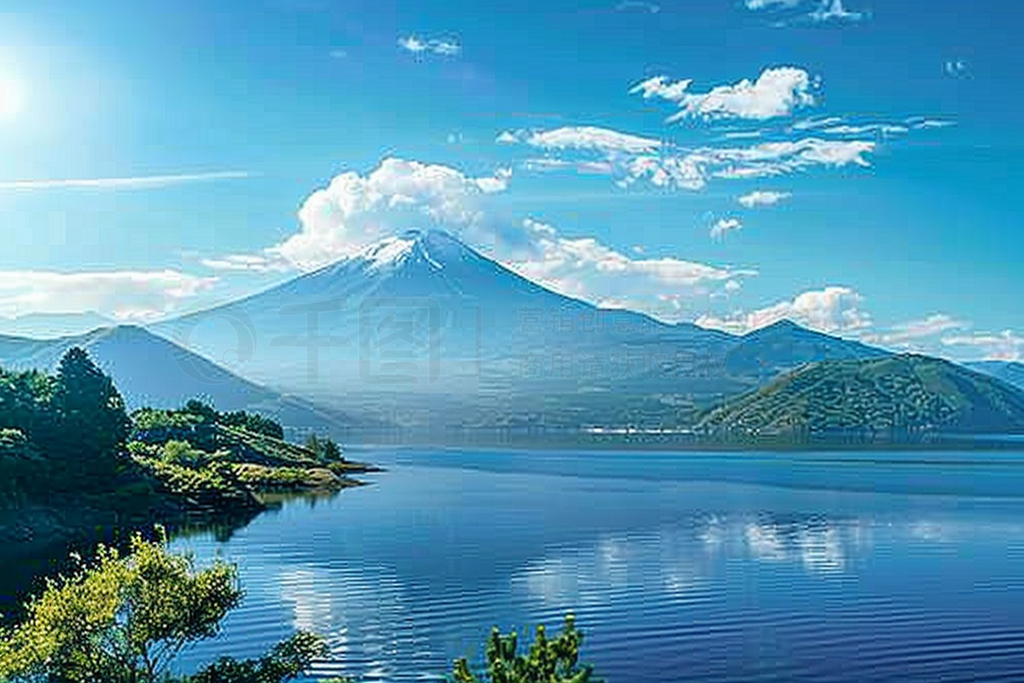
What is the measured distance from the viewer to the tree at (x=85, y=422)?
142 m

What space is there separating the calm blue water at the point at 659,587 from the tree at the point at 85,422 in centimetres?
2439

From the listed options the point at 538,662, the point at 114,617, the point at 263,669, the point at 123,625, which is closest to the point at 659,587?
the point at 263,669

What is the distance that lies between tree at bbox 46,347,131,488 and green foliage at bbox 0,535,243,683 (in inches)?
4109

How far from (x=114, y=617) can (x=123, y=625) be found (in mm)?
2218

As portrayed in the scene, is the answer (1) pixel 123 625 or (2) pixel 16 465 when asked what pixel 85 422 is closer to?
(2) pixel 16 465

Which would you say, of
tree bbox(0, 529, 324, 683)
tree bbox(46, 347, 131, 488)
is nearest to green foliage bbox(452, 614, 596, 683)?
tree bbox(0, 529, 324, 683)

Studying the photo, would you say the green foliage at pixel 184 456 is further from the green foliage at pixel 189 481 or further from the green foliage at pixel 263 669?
the green foliage at pixel 263 669

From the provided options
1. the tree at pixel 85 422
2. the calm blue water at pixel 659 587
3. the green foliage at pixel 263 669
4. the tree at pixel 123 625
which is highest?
the tree at pixel 85 422

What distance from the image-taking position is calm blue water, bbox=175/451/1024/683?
6900cm

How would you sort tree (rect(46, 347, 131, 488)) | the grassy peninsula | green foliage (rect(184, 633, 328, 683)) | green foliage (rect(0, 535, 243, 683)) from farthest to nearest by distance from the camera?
1. tree (rect(46, 347, 131, 488))
2. the grassy peninsula
3. green foliage (rect(184, 633, 328, 683))
4. green foliage (rect(0, 535, 243, 683))

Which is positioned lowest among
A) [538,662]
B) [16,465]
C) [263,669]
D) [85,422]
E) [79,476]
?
[263,669]

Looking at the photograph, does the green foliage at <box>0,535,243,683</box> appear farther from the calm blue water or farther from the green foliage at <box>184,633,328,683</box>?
the calm blue water

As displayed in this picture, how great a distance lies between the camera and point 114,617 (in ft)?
142

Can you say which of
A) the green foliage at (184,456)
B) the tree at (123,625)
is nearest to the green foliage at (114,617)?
the tree at (123,625)
